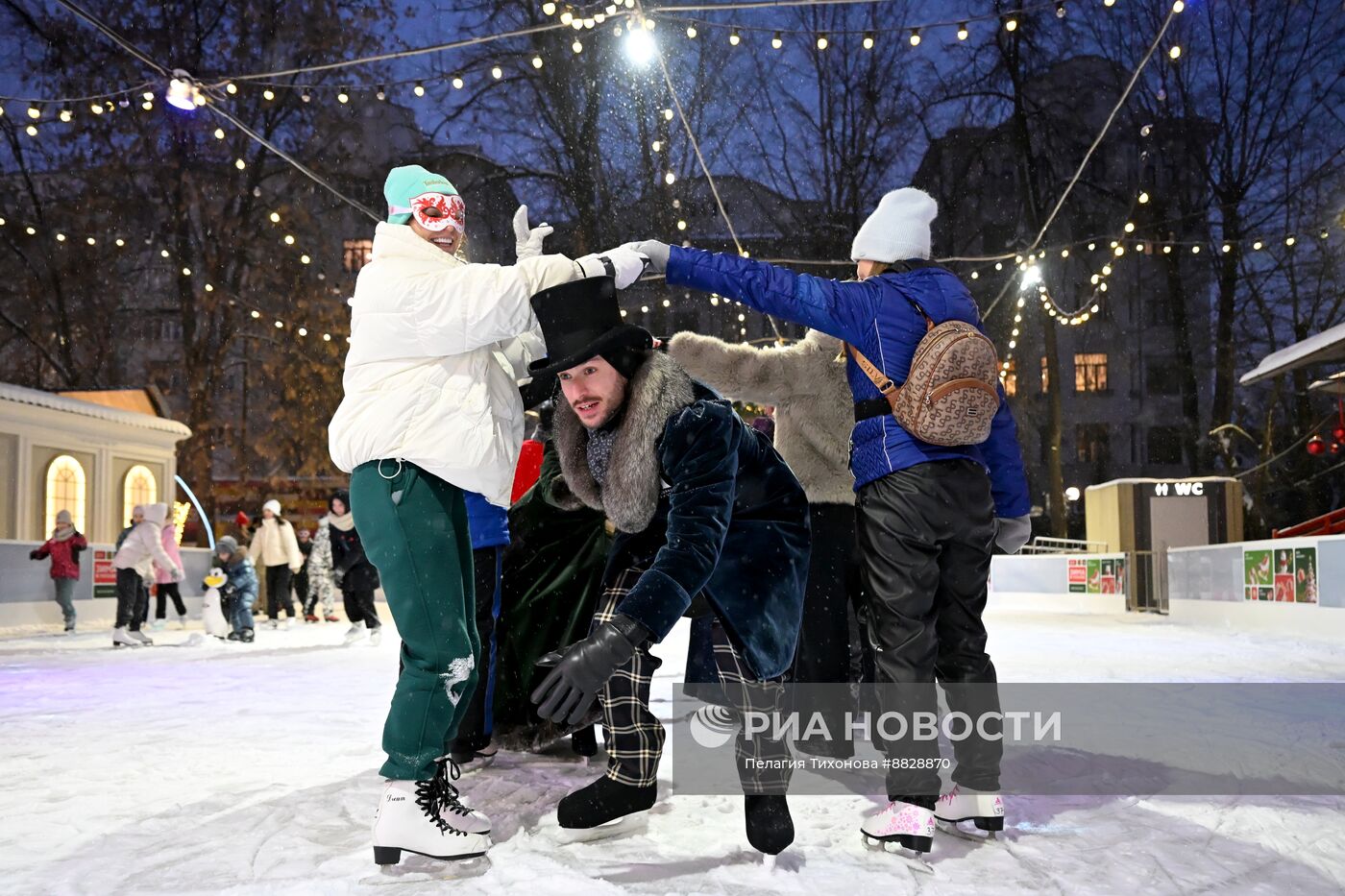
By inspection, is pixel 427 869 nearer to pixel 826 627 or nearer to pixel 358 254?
pixel 826 627

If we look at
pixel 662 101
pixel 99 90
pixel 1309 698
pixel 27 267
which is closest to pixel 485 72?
pixel 662 101

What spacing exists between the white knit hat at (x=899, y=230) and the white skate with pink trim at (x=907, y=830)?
145 cm

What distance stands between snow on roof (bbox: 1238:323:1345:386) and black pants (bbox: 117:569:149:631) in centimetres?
1265

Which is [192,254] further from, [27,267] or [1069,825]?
[1069,825]

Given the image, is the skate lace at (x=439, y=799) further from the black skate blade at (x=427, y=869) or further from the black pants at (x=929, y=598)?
the black pants at (x=929, y=598)

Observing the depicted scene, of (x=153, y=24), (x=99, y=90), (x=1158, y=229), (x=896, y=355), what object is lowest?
(x=896, y=355)

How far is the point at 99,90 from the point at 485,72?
7.82 meters

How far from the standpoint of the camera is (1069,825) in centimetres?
276

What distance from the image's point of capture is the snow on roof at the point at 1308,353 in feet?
37.6

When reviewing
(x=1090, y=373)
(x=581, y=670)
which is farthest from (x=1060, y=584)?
(x=1090, y=373)

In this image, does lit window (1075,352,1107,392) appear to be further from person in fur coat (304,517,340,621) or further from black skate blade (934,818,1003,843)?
black skate blade (934,818,1003,843)

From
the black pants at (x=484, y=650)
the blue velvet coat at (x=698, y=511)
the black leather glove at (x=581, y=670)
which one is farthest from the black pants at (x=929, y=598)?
the black pants at (x=484, y=650)

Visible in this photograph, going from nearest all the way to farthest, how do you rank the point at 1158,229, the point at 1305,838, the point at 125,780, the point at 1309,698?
the point at 1305,838 → the point at 125,780 → the point at 1309,698 → the point at 1158,229

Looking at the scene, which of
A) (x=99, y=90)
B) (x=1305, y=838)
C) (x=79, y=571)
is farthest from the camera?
(x=99, y=90)
